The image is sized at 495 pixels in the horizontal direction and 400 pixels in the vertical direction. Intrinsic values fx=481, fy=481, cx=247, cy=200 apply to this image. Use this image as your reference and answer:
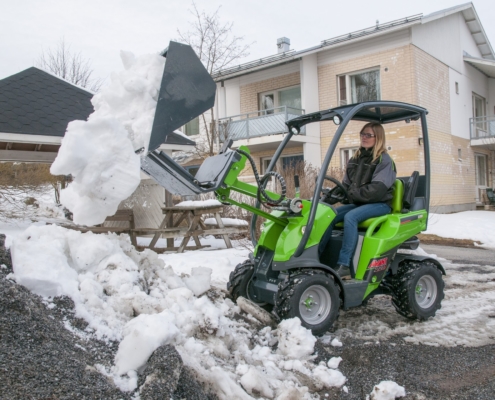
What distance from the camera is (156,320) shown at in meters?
3.06

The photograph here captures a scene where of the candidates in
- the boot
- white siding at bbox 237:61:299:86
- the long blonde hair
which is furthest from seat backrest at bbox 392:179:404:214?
white siding at bbox 237:61:299:86

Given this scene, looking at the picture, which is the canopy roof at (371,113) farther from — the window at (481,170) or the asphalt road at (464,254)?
the window at (481,170)

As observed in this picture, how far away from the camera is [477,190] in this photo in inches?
829

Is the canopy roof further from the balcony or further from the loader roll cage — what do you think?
the balcony

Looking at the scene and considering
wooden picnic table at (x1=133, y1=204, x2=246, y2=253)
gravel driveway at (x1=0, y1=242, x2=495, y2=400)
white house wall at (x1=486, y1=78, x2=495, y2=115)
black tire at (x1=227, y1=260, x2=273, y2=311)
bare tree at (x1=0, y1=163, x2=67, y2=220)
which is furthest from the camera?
white house wall at (x1=486, y1=78, x2=495, y2=115)

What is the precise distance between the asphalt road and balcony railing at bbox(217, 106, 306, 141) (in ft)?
26.7

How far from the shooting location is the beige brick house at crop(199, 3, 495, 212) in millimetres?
16438

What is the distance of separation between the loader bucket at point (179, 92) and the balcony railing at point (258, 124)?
13.6 m

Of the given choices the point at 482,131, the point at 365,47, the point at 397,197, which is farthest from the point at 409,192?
the point at 482,131

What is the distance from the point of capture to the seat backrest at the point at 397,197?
16.4 ft

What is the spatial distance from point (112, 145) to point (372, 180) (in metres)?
2.50

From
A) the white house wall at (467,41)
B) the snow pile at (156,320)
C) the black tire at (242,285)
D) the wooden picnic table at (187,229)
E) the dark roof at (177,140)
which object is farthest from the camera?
the white house wall at (467,41)

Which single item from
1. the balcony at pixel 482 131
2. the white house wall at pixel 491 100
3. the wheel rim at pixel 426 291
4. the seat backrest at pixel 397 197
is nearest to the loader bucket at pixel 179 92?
the seat backrest at pixel 397 197

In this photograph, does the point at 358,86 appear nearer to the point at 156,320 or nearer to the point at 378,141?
the point at 378,141
